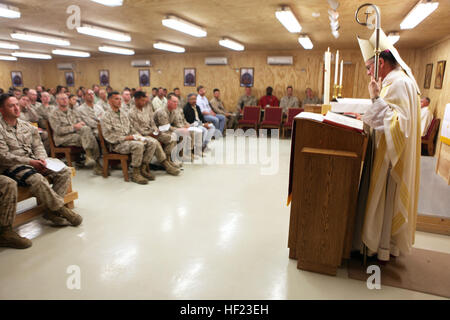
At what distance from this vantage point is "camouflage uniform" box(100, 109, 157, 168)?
4273 mm

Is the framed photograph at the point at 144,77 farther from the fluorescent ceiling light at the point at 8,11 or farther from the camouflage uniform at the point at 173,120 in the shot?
the fluorescent ceiling light at the point at 8,11

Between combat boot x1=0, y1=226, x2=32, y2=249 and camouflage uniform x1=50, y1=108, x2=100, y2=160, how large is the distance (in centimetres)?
236

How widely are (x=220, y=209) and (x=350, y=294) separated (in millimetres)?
1720

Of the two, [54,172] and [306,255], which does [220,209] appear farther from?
[54,172]

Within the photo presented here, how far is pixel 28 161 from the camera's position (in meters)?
2.86

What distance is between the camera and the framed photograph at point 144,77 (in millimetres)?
11797

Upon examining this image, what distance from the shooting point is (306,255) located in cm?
214

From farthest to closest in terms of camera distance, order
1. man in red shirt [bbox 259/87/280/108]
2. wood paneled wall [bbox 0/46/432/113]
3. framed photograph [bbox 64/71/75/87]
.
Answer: framed photograph [bbox 64/71/75/87]
man in red shirt [bbox 259/87/280/108]
wood paneled wall [bbox 0/46/432/113]

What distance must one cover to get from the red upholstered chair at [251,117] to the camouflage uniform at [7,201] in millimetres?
6677

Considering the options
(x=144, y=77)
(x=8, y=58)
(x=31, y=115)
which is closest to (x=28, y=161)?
(x=31, y=115)

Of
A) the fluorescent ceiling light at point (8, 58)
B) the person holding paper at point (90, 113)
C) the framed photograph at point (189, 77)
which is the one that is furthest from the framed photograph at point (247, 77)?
the fluorescent ceiling light at point (8, 58)

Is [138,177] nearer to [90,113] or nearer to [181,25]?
[90,113]

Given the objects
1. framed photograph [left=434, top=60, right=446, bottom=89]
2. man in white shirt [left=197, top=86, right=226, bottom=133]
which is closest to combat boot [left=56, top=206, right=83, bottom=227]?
man in white shirt [left=197, top=86, right=226, bottom=133]

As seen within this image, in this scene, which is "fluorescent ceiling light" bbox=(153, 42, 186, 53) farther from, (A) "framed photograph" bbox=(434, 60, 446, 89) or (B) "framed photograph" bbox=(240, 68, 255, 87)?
(A) "framed photograph" bbox=(434, 60, 446, 89)
